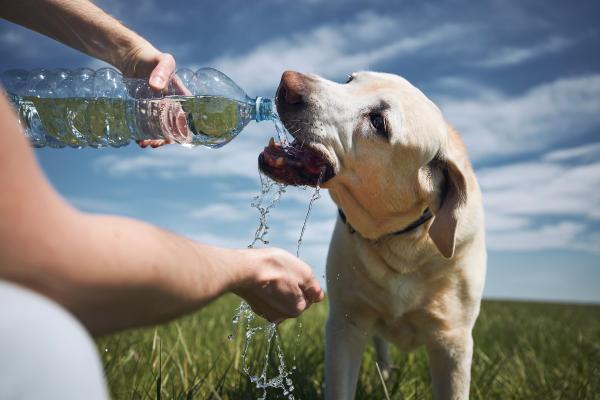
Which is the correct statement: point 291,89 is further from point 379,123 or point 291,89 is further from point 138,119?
point 138,119

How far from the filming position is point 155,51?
3.03 meters

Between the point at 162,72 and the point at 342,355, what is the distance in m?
1.69

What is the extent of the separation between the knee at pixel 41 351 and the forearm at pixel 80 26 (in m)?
2.36

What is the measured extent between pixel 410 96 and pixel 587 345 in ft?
12.9

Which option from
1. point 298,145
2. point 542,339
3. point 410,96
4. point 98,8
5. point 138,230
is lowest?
point 542,339

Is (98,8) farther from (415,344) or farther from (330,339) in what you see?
(415,344)

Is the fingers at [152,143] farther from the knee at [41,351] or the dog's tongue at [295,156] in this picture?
the knee at [41,351]

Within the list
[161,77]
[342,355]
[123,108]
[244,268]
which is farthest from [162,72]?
[342,355]

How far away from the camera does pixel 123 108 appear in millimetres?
3768

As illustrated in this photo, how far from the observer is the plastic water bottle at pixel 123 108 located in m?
3.39

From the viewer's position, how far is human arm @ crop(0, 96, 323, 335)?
985 millimetres

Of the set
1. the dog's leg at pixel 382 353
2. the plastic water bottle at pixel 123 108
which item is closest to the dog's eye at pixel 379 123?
the plastic water bottle at pixel 123 108

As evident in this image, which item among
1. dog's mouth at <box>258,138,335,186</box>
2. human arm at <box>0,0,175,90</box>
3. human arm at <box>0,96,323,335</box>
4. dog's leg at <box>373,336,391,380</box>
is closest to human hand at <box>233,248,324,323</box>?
human arm at <box>0,96,323,335</box>

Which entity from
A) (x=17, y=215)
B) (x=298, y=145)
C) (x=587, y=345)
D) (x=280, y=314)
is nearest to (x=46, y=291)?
(x=17, y=215)
